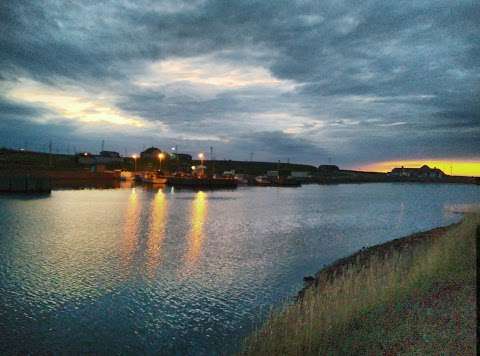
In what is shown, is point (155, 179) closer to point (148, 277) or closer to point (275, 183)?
point (275, 183)

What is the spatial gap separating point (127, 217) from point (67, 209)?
12.0 metres

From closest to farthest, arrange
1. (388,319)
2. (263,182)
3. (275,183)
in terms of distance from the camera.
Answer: (388,319)
(275,183)
(263,182)

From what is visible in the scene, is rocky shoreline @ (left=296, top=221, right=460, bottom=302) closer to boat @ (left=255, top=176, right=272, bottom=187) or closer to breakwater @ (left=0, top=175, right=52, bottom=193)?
breakwater @ (left=0, top=175, right=52, bottom=193)

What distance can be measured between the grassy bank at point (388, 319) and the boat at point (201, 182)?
11870 cm

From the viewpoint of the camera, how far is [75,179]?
420ft

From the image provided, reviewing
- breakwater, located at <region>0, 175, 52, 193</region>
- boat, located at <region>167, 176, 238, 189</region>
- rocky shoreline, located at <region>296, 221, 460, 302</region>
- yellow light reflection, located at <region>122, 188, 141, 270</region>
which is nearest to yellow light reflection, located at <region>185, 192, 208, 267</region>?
yellow light reflection, located at <region>122, 188, 141, 270</region>

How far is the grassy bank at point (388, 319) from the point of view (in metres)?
9.50

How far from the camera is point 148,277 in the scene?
73.6 feet

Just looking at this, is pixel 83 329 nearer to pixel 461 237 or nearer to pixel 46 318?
pixel 46 318

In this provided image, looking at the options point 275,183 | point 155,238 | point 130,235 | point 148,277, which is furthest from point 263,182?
point 148,277

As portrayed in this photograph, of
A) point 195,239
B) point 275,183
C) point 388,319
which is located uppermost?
point 275,183

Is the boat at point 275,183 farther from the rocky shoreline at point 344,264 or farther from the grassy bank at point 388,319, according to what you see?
the grassy bank at point 388,319

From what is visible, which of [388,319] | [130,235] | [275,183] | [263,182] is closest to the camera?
[388,319]

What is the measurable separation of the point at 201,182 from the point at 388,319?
4870 inches
